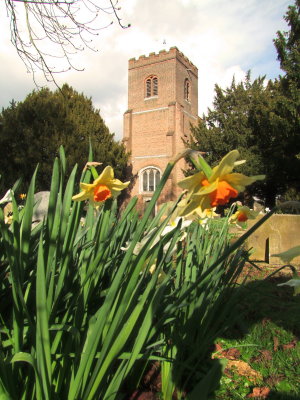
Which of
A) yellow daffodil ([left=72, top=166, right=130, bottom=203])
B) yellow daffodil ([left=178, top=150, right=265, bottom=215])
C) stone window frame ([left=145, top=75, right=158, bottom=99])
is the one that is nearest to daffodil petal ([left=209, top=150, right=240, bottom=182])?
yellow daffodil ([left=178, top=150, right=265, bottom=215])

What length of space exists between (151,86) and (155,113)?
8.32ft

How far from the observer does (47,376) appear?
74 cm

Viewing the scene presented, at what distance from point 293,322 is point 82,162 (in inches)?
628

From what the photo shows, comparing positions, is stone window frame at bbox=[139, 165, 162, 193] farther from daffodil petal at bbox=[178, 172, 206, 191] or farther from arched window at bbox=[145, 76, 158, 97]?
daffodil petal at bbox=[178, 172, 206, 191]

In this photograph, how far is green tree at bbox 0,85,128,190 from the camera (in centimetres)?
1669

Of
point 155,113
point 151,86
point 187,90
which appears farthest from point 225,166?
point 187,90

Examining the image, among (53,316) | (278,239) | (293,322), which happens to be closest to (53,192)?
(53,316)

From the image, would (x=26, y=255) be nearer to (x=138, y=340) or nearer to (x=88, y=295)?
(x=88, y=295)

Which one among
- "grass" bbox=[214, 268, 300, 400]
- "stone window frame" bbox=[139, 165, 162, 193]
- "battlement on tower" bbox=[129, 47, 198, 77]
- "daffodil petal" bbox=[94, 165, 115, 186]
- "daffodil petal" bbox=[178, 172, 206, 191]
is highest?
"battlement on tower" bbox=[129, 47, 198, 77]

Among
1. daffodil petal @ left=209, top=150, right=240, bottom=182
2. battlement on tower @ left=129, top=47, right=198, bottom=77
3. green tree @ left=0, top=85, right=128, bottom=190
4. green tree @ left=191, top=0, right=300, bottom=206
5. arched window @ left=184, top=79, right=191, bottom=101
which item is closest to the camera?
daffodil petal @ left=209, top=150, right=240, bottom=182

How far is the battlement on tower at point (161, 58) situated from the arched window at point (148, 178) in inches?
343

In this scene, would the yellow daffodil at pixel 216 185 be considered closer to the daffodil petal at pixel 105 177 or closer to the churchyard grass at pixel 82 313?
the churchyard grass at pixel 82 313

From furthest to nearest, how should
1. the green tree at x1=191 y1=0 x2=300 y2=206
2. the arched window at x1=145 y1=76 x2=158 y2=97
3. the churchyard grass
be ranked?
the arched window at x1=145 y1=76 x2=158 y2=97, the green tree at x1=191 y1=0 x2=300 y2=206, the churchyard grass

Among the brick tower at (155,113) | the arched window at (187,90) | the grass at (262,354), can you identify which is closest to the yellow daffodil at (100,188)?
the grass at (262,354)
